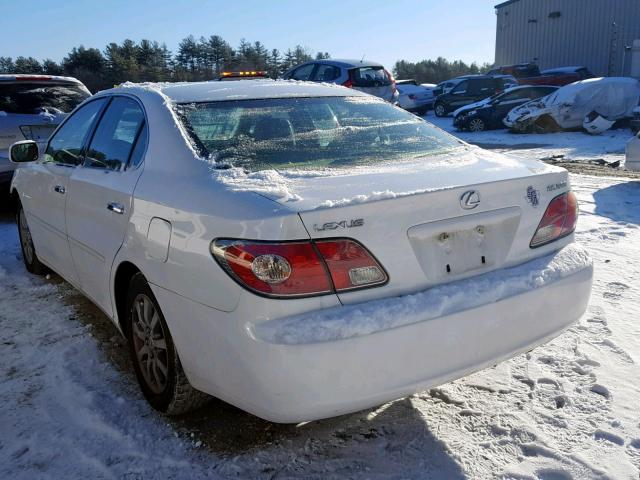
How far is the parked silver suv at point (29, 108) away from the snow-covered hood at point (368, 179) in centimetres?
539

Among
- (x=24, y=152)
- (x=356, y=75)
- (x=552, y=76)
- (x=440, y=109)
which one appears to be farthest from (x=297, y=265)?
(x=552, y=76)

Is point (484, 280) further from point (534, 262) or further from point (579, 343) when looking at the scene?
point (579, 343)

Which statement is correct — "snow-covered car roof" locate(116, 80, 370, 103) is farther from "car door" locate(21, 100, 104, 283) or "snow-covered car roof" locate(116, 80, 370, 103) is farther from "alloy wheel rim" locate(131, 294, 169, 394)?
"alloy wheel rim" locate(131, 294, 169, 394)

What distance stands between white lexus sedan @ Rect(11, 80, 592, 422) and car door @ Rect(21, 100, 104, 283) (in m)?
0.46

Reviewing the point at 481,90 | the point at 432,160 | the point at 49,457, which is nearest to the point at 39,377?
the point at 49,457

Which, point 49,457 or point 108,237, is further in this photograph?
point 108,237

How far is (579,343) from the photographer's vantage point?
3.54 m

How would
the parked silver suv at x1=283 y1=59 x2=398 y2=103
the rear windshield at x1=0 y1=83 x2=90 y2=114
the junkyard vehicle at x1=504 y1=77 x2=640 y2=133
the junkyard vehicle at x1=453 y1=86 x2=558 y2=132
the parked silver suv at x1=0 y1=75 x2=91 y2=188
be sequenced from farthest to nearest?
the junkyard vehicle at x1=453 y1=86 x2=558 y2=132 → the junkyard vehicle at x1=504 y1=77 x2=640 y2=133 → the parked silver suv at x1=283 y1=59 x2=398 y2=103 → the rear windshield at x1=0 y1=83 x2=90 y2=114 → the parked silver suv at x1=0 y1=75 x2=91 y2=188

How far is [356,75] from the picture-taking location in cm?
1391

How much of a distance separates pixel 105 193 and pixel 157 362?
959 millimetres

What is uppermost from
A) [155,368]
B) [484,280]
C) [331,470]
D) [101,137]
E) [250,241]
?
[101,137]

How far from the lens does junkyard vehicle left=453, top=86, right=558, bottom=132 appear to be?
17.6 m

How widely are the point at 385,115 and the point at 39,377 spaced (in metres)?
2.44

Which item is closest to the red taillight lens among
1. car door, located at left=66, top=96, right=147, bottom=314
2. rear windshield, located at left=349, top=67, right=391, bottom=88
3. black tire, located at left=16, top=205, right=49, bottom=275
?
car door, located at left=66, top=96, right=147, bottom=314
